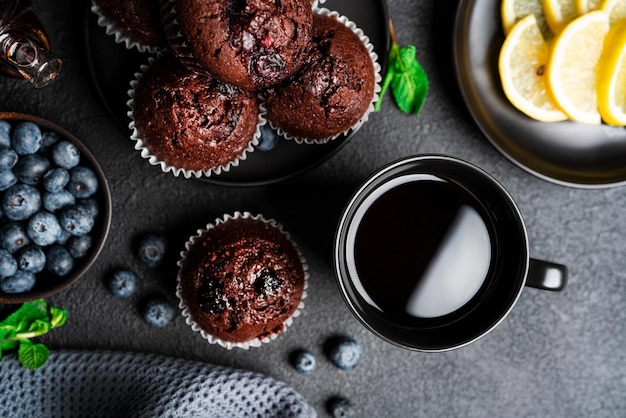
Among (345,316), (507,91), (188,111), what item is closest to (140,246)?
(188,111)

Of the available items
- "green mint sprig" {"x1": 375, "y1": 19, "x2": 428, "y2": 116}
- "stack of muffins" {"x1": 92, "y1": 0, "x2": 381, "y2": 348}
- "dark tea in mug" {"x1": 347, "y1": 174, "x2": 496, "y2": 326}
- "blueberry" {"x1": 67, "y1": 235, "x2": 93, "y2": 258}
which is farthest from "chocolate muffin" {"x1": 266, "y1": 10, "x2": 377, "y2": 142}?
"blueberry" {"x1": 67, "y1": 235, "x2": 93, "y2": 258}

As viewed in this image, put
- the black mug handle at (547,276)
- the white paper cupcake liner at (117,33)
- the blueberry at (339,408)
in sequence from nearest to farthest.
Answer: the black mug handle at (547,276) → the white paper cupcake liner at (117,33) → the blueberry at (339,408)

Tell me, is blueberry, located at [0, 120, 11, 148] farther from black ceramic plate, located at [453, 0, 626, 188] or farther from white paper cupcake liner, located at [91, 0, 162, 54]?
black ceramic plate, located at [453, 0, 626, 188]

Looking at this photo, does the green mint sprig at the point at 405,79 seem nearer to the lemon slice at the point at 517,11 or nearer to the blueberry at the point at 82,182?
the lemon slice at the point at 517,11

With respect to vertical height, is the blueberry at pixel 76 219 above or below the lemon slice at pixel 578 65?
below

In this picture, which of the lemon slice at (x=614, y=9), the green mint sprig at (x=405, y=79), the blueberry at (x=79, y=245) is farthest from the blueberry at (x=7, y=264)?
the lemon slice at (x=614, y=9)
